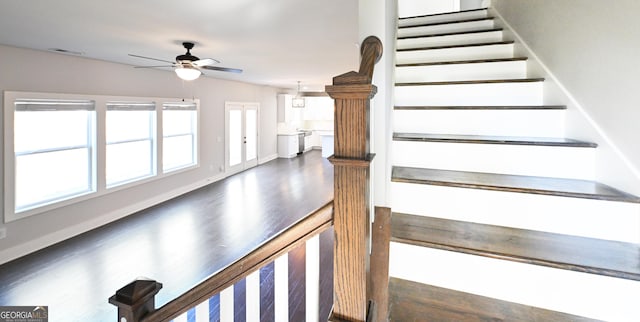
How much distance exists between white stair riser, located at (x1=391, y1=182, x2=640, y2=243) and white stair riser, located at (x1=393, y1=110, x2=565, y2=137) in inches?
22.9

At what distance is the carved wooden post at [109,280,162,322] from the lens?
0.97 meters

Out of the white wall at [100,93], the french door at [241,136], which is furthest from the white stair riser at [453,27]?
the french door at [241,136]

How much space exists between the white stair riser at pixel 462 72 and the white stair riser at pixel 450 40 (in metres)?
0.61

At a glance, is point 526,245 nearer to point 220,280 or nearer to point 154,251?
point 220,280

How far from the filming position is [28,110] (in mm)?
3787

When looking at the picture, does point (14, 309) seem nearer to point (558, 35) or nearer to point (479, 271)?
point (479, 271)

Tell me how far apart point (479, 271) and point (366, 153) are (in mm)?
873

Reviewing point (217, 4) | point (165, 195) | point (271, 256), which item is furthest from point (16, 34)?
point (271, 256)

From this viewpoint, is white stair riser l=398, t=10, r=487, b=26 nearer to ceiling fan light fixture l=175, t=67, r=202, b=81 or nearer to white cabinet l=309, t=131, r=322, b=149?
ceiling fan light fixture l=175, t=67, r=202, b=81

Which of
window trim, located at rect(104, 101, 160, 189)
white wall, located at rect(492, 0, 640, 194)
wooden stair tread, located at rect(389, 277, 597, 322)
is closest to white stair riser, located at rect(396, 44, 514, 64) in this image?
white wall, located at rect(492, 0, 640, 194)

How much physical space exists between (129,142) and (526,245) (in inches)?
229

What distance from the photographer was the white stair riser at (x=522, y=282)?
1.09m

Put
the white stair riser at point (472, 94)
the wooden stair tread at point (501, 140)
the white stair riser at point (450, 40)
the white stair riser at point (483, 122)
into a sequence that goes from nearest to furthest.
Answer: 1. the wooden stair tread at point (501, 140)
2. the white stair riser at point (483, 122)
3. the white stair riser at point (472, 94)
4. the white stair riser at point (450, 40)

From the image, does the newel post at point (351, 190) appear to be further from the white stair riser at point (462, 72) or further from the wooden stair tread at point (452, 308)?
the white stair riser at point (462, 72)
